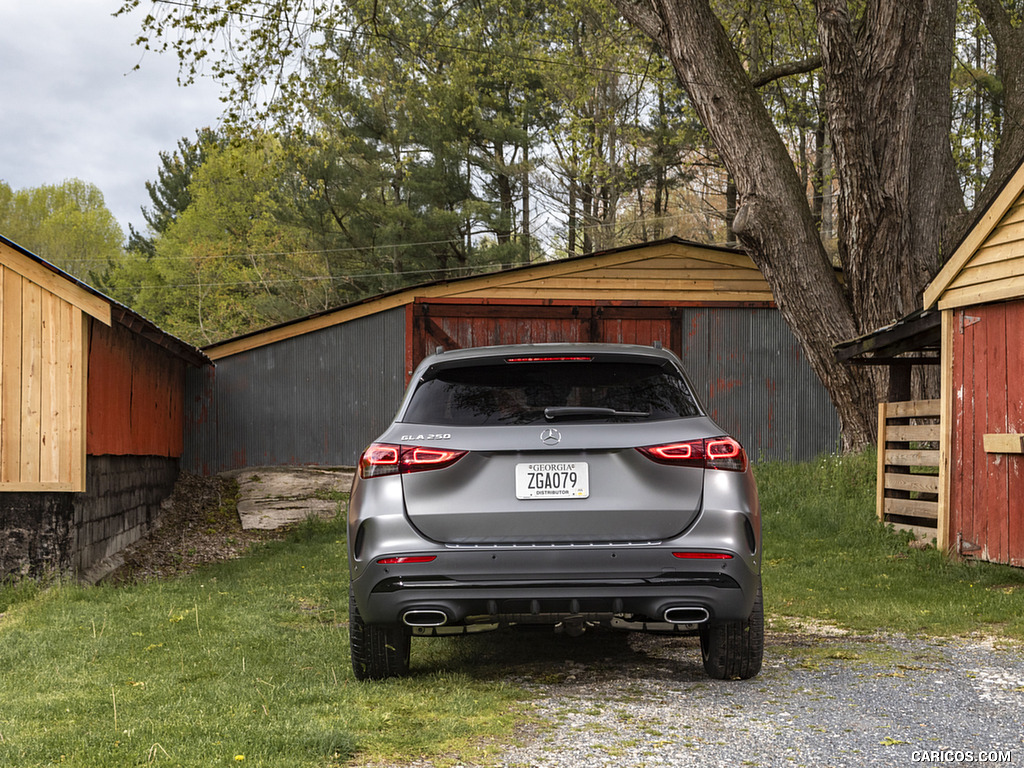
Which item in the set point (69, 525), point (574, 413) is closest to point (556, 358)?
point (574, 413)

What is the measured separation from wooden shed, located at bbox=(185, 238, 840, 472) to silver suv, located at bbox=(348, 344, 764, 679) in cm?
1370

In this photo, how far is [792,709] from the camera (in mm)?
4559

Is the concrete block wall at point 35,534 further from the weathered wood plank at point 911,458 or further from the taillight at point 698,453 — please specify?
the weathered wood plank at point 911,458

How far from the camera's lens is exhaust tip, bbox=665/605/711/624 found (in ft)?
15.0

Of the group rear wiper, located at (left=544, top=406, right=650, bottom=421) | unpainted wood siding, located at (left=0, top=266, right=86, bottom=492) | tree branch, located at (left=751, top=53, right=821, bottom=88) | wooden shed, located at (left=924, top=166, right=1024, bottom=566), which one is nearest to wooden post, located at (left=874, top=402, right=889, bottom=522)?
wooden shed, located at (left=924, top=166, right=1024, bottom=566)

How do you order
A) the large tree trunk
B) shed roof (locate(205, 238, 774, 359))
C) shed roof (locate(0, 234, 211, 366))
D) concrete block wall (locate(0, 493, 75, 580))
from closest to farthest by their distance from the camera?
concrete block wall (locate(0, 493, 75, 580)) < shed roof (locate(0, 234, 211, 366)) < the large tree trunk < shed roof (locate(205, 238, 774, 359))

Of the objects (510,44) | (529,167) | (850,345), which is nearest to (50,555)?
(850,345)

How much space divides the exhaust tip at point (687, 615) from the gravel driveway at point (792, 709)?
393 mm

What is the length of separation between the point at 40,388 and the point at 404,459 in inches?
258

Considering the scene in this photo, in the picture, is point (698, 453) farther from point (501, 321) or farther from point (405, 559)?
point (501, 321)

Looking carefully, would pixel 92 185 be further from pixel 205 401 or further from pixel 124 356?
pixel 124 356

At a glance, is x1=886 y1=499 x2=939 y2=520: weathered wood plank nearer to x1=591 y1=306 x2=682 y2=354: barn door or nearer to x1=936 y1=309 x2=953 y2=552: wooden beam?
x1=936 y1=309 x2=953 y2=552: wooden beam

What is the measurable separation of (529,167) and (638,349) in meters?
30.3

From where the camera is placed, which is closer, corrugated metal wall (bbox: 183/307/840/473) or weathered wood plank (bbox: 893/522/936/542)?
weathered wood plank (bbox: 893/522/936/542)
